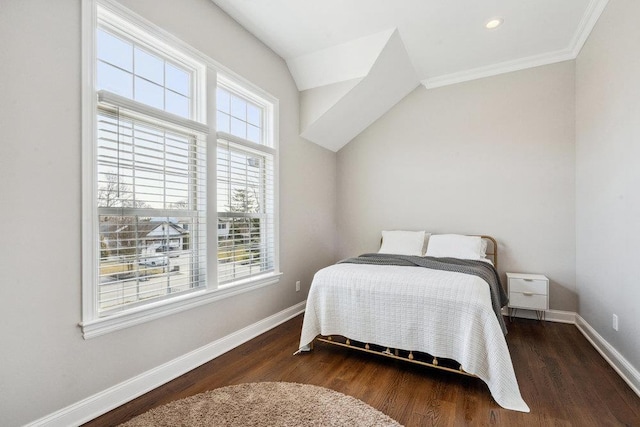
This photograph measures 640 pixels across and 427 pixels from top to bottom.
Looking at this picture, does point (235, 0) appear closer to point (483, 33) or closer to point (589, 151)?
point (483, 33)

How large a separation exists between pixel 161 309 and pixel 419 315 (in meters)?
1.84

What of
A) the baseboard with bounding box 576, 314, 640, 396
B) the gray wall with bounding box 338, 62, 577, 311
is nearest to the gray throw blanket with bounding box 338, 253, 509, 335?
the baseboard with bounding box 576, 314, 640, 396

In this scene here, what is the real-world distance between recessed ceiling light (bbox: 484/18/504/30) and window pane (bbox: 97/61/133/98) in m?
3.13

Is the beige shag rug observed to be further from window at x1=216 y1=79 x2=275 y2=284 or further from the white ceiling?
the white ceiling

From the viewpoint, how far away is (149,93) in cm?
214

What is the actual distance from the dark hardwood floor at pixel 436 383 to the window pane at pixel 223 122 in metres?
1.97

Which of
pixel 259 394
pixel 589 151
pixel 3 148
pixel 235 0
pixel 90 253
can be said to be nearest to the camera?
pixel 3 148

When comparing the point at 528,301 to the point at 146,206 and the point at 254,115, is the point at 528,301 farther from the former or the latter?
the point at 146,206

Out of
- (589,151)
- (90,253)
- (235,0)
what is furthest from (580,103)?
(90,253)

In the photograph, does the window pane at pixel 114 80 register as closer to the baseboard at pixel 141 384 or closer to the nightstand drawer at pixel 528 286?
the baseboard at pixel 141 384

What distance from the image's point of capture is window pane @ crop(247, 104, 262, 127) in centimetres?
311

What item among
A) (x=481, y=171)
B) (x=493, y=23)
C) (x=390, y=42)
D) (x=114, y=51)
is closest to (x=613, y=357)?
(x=481, y=171)

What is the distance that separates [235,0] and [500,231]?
3.69 m

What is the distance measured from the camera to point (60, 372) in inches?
64.5
